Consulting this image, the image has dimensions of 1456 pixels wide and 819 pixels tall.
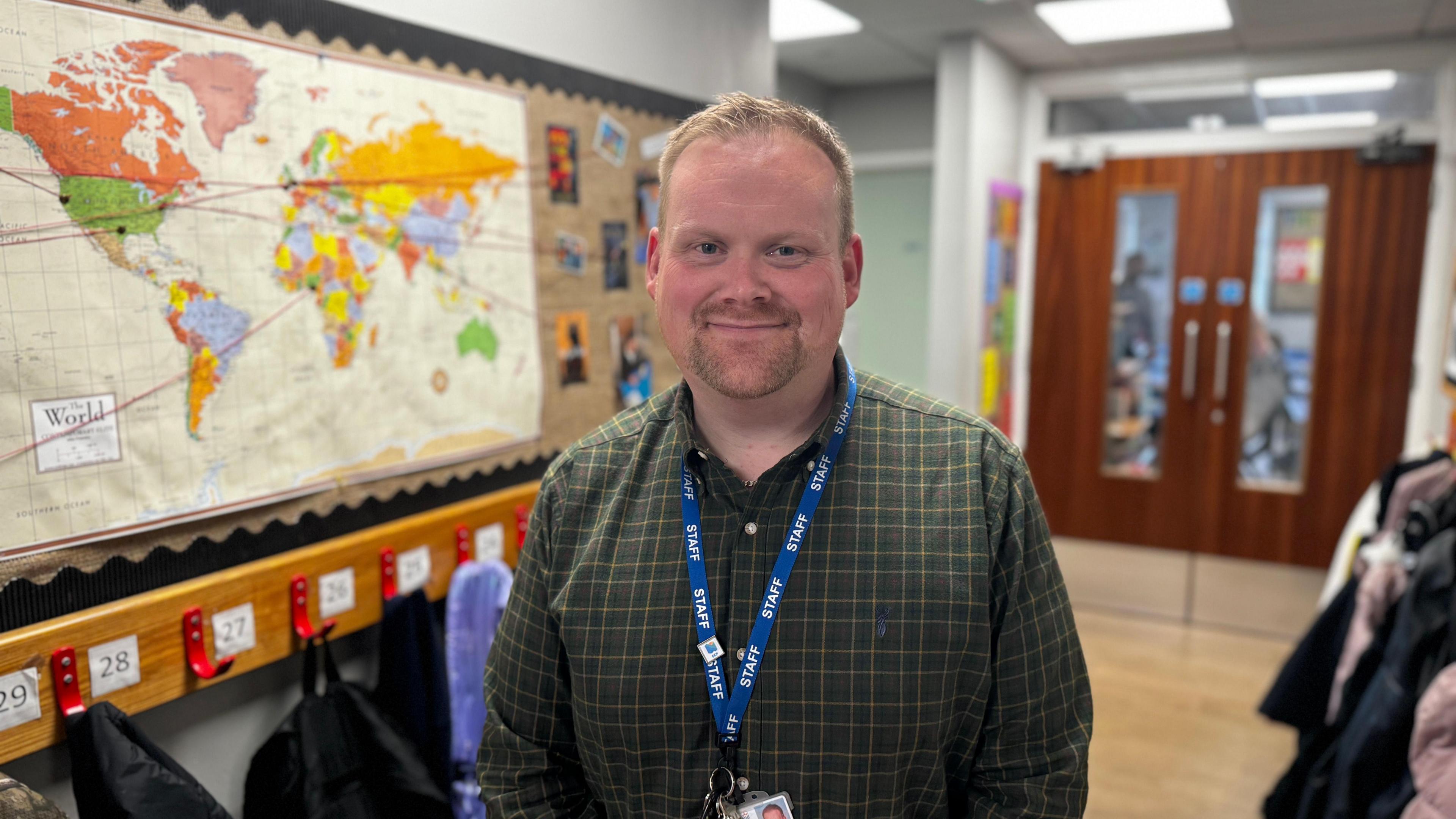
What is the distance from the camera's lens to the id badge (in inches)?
42.4

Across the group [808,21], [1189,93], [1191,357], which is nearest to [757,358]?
[808,21]

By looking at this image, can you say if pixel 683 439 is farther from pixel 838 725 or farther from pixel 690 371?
pixel 838 725

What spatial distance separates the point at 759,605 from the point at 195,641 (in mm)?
916

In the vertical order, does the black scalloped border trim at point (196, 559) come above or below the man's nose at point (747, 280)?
below

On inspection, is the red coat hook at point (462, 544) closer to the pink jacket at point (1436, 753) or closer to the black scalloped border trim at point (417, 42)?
the black scalloped border trim at point (417, 42)

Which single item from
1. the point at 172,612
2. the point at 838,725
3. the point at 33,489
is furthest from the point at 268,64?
the point at 838,725

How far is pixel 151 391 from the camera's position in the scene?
1.38 metres

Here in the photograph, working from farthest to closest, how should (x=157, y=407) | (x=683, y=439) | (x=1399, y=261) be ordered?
(x=1399, y=261) < (x=157, y=407) < (x=683, y=439)

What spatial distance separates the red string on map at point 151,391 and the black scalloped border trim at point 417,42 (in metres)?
0.45

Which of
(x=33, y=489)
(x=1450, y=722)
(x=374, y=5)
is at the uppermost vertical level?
(x=374, y=5)

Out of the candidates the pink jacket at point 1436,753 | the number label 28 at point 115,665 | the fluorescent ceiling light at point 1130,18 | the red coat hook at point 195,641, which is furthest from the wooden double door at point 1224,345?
the number label 28 at point 115,665

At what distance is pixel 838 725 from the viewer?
1.08 m

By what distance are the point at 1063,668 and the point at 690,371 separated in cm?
56

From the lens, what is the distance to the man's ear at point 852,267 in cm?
117
